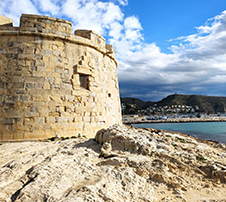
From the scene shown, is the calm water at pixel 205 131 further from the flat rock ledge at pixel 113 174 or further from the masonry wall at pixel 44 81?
the flat rock ledge at pixel 113 174

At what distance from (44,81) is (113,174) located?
168 inches

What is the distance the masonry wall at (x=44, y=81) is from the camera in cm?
617

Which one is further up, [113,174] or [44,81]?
[44,81]

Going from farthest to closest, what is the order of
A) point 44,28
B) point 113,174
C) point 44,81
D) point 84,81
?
1. point 84,81
2. point 44,28
3. point 44,81
4. point 113,174

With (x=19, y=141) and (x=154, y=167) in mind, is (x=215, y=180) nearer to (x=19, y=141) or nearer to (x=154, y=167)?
(x=154, y=167)

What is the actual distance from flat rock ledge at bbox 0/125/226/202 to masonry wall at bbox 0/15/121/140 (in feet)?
6.22

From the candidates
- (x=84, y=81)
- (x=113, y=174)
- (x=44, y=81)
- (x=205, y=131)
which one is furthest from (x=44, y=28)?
(x=205, y=131)

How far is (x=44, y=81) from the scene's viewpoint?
21.0 ft

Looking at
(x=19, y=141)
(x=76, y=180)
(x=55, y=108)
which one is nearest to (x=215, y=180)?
(x=76, y=180)

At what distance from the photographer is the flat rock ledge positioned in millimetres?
2871

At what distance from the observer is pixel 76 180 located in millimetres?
3141

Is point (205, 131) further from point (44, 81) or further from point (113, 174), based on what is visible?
point (113, 174)

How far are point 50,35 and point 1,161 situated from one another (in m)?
4.34

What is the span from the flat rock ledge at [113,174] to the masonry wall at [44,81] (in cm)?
190
